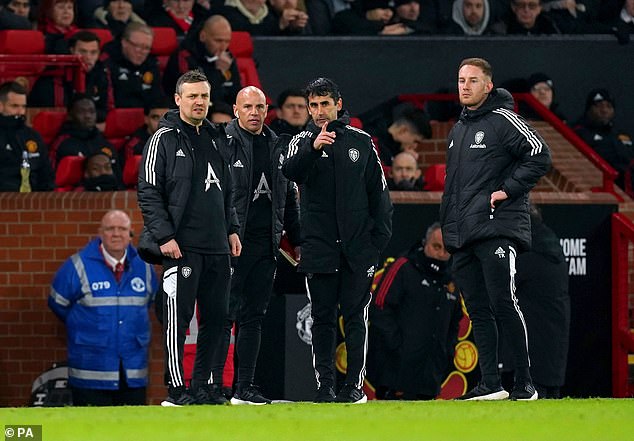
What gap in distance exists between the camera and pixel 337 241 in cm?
1027

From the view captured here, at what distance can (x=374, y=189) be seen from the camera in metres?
10.4

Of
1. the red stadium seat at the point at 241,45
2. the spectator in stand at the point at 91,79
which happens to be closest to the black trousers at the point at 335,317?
the spectator in stand at the point at 91,79

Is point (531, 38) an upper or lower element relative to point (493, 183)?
upper

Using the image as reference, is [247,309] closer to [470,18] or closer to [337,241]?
[337,241]

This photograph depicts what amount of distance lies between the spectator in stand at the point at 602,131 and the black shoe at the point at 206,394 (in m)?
8.57

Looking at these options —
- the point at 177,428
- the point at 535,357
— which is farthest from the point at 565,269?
the point at 177,428

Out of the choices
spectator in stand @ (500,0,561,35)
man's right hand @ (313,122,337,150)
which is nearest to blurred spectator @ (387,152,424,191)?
man's right hand @ (313,122,337,150)

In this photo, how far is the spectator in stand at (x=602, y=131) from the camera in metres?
17.6

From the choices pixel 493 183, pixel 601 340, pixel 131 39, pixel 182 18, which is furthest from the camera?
pixel 182 18

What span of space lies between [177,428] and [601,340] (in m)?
6.66

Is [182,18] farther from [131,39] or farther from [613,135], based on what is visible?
[613,135]

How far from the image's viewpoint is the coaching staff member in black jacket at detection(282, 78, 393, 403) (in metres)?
10.2

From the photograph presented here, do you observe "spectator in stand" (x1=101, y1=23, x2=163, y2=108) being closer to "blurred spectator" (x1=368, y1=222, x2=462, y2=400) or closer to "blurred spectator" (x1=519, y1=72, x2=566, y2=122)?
"blurred spectator" (x1=368, y1=222, x2=462, y2=400)

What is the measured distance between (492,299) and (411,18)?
892 cm
